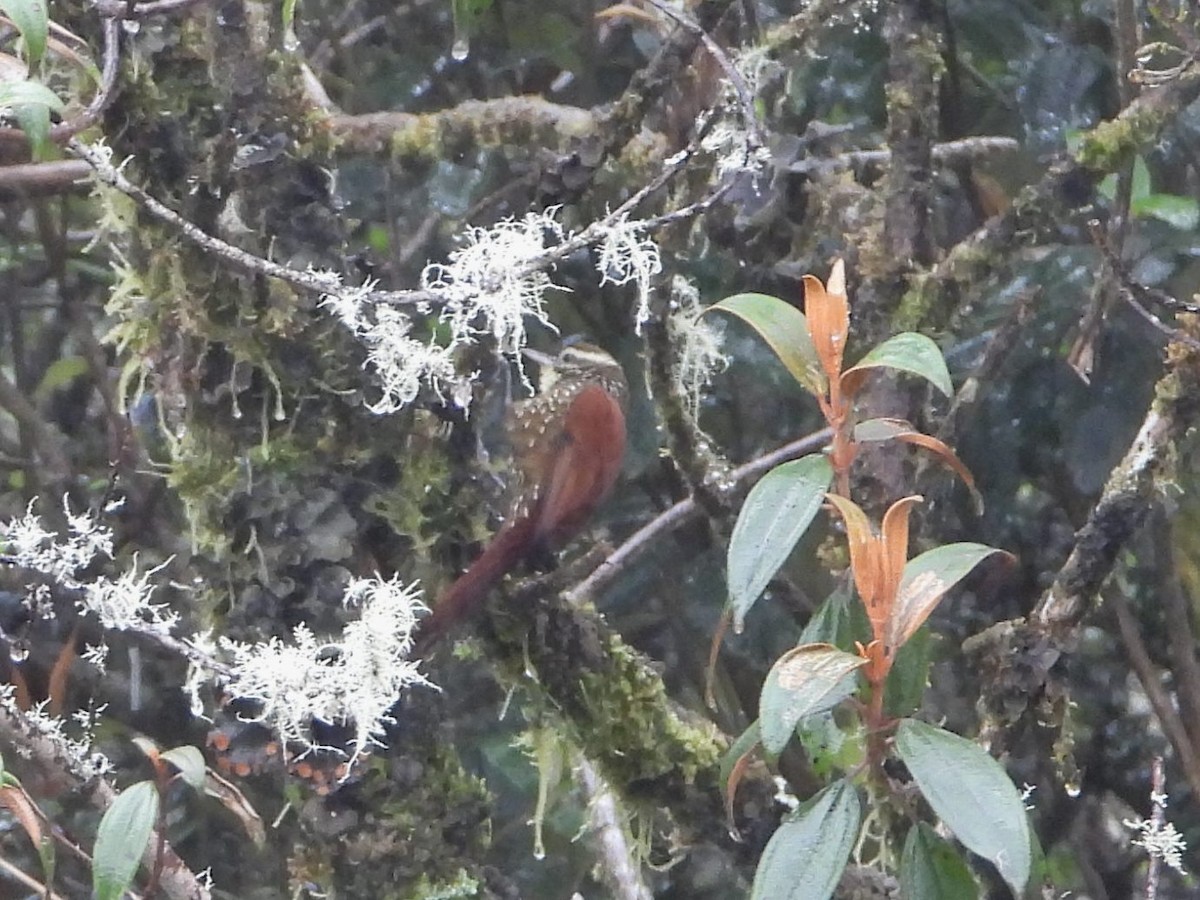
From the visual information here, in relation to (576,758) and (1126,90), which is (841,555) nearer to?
(576,758)

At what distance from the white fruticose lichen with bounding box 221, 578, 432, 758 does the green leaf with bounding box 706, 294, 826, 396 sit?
1.46ft

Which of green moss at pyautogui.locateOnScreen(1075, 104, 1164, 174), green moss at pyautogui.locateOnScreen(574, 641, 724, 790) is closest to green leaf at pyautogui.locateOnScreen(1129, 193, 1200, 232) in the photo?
green moss at pyautogui.locateOnScreen(1075, 104, 1164, 174)

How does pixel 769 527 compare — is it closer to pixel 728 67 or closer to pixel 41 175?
pixel 728 67

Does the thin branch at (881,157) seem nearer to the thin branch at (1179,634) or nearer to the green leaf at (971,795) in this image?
the thin branch at (1179,634)

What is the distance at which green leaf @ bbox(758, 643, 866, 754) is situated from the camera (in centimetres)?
84

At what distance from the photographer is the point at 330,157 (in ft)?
4.30

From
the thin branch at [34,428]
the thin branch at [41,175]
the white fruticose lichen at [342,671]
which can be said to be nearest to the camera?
the white fruticose lichen at [342,671]

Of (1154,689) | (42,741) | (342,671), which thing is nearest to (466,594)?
(342,671)

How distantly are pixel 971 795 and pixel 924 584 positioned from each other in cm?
14

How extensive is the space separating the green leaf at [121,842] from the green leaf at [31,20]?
1.91ft

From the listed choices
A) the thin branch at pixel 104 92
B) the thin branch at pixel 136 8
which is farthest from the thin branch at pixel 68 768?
the thin branch at pixel 136 8

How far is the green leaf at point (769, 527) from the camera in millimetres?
883

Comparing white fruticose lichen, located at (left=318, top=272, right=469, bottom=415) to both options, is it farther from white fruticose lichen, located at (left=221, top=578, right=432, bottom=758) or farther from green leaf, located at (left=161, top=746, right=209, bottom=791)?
green leaf, located at (left=161, top=746, right=209, bottom=791)

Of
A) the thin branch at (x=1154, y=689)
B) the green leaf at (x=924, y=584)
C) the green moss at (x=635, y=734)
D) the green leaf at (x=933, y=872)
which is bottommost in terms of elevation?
the thin branch at (x=1154, y=689)
